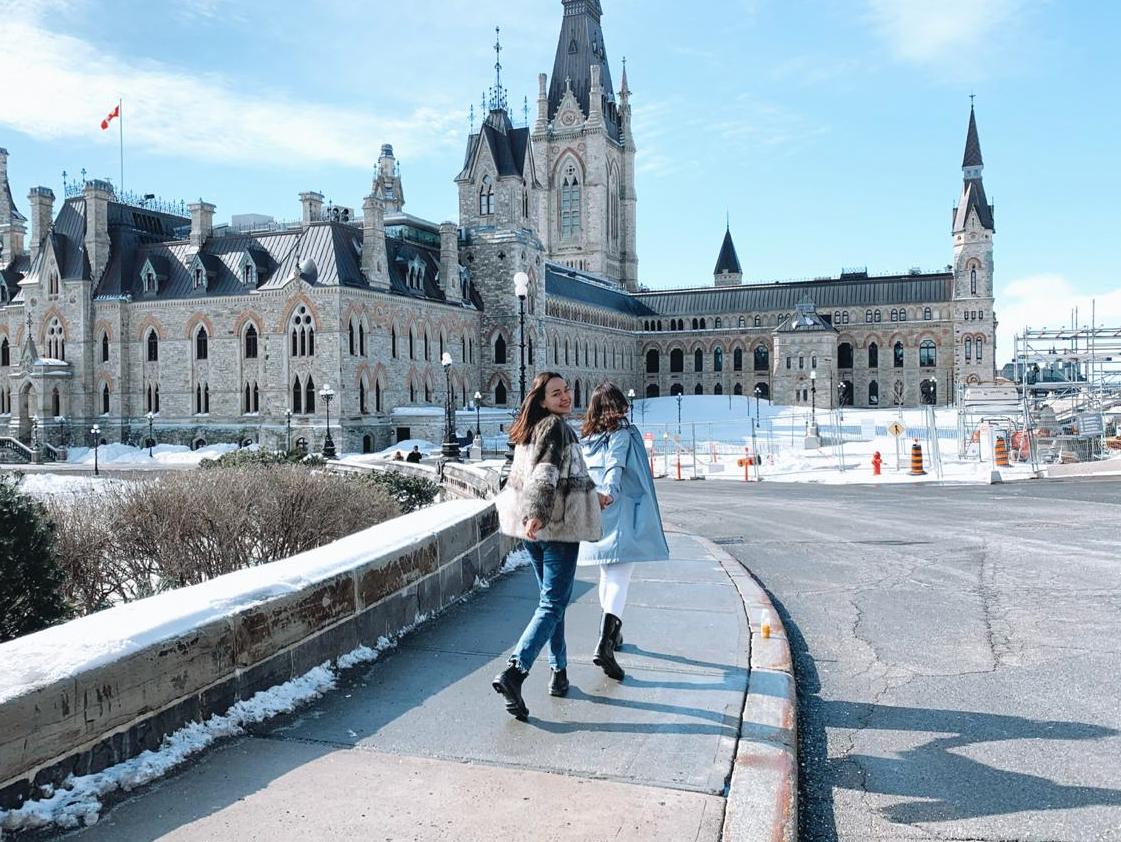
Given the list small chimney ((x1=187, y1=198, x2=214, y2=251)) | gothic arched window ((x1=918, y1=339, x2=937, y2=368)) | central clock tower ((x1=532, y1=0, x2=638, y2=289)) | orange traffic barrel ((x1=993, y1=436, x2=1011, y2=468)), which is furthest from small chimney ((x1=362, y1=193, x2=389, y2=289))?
gothic arched window ((x1=918, y1=339, x2=937, y2=368))

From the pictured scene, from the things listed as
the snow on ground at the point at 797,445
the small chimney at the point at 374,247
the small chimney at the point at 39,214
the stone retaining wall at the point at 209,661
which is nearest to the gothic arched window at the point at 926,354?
the snow on ground at the point at 797,445

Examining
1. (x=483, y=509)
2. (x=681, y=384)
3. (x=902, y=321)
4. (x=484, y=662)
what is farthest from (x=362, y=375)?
(x=902, y=321)

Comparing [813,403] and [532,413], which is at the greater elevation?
[532,413]

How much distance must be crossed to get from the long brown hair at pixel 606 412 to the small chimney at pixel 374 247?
149ft

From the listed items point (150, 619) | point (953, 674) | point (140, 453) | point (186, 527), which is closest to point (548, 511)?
point (150, 619)

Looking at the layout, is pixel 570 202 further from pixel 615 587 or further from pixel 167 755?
pixel 167 755

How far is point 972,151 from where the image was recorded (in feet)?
279

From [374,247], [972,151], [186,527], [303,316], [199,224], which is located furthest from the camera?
[972,151]

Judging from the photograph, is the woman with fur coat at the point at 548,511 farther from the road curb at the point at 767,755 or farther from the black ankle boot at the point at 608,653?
the road curb at the point at 767,755

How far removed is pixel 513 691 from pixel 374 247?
47.2 metres

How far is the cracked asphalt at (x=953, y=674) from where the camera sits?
15.0 ft

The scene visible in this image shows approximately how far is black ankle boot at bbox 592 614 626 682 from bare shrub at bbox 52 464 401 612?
7407 millimetres

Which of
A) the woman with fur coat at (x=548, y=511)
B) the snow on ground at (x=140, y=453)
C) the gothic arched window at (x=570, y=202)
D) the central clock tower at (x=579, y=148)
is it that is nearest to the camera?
the woman with fur coat at (x=548, y=511)

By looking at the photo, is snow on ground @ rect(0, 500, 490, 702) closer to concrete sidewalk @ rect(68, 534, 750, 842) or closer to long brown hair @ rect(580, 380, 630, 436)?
concrete sidewalk @ rect(68, 534, 750, 842)
